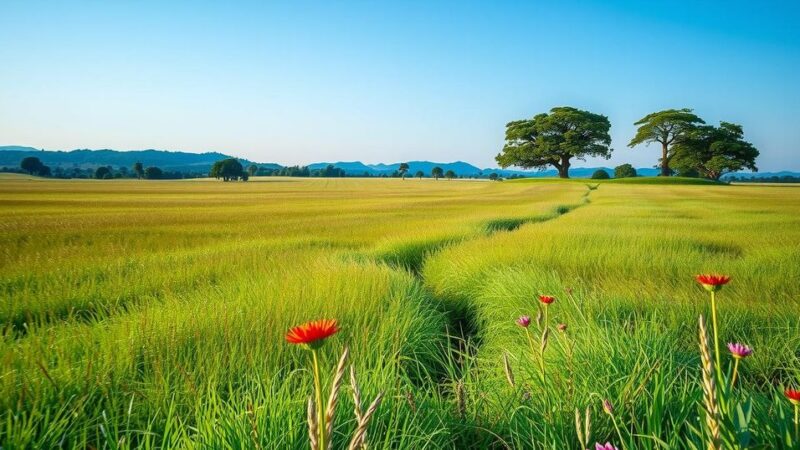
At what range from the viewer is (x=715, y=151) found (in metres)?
56.0

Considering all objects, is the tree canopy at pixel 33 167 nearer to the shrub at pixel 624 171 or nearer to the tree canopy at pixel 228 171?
the tree canopy at pixel 228 171

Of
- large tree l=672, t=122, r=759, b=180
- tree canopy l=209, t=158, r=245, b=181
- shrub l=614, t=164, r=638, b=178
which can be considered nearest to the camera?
large tree l=672, t=122, r=759, b=180

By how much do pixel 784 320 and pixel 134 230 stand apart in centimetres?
1413

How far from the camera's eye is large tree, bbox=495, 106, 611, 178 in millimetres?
58562

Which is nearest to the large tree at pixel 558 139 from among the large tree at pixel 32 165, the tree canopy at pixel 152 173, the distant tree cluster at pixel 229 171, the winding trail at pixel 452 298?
the winding trail at pixel 452 298

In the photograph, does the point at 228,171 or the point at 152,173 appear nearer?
the point at 228,171

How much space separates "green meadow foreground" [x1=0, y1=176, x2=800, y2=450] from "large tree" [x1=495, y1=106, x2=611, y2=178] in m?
53.4

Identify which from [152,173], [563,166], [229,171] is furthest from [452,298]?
[152,173]

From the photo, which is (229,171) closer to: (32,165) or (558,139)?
(32,165)

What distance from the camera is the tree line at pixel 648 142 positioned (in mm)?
55281

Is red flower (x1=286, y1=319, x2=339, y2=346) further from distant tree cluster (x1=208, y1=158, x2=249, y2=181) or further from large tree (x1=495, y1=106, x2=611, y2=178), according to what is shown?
distant tree cluster (x1=208, y1=158, x2=249, y2=181)

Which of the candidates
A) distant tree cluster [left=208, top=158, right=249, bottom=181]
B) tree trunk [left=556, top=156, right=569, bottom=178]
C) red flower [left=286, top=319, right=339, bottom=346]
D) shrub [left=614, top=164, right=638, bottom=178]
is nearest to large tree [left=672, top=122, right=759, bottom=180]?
tree trunk [left=556, top=156, right=569, bottom=178]

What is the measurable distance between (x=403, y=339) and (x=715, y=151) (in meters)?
70.7

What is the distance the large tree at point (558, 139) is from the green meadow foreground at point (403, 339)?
53.4 meters
